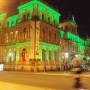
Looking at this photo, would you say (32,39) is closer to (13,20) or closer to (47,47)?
(47,47)

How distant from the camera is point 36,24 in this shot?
49.4m

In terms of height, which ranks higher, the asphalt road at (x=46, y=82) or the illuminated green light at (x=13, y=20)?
the illuminated green light at (x=13, y=20)

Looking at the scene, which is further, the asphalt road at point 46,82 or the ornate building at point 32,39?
the ornate building at point 32,39

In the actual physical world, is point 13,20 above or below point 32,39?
above

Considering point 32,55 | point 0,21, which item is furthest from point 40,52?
point 0,21

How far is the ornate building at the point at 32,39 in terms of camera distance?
1875 inches

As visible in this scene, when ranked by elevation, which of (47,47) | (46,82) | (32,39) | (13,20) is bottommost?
(46,82)

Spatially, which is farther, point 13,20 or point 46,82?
point 13,20

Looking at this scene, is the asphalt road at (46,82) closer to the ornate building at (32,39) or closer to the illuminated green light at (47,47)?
the ornate building at (32,39)

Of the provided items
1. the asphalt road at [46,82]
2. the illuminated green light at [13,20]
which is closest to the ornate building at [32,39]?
the illuminated green light at [13,20]

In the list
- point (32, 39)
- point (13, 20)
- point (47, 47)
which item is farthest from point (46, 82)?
point (13, 20)

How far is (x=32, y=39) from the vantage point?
47.9m

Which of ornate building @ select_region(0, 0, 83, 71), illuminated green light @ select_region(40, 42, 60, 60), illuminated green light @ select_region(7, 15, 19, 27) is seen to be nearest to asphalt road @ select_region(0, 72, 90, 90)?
ornate building @ select_region(0, 0, 83, 71)

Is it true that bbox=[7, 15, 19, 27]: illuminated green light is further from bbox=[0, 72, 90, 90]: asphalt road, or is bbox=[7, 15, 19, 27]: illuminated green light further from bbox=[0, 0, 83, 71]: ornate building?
bbox=[0, 72, 90, 90]: asphalt road
